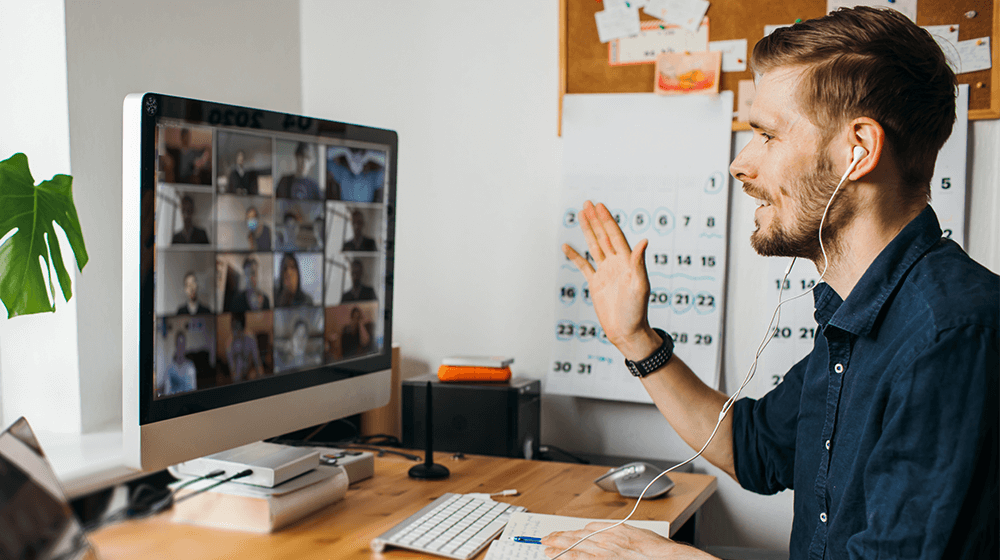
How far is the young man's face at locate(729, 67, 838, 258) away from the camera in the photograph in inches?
39.1

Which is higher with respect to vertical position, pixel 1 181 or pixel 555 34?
pixel 555 34

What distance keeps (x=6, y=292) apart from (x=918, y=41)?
1.34m

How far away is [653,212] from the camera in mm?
1863

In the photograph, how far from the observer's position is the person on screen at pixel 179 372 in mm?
1037

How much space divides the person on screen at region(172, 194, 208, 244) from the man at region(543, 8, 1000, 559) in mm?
608

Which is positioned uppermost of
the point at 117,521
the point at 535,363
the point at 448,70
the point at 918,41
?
the point at 448,70

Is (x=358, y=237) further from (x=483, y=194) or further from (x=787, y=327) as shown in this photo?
(x=787, y=327)

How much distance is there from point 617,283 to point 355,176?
0.53 m

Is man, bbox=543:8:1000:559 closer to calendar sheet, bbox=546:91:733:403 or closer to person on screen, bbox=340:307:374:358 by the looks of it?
person on screen, bbox=340:307:374:358

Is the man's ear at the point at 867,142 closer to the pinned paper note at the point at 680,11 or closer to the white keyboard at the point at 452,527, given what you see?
the white keyboard at the point at 452,527

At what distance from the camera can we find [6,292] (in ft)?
3.56

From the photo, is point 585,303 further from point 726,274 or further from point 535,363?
point 726,274

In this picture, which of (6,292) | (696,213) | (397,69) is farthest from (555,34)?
(6,292)

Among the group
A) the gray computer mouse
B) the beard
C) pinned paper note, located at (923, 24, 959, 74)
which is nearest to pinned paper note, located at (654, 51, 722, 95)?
pinned paper note, located at (923, 24, 959, 74)
